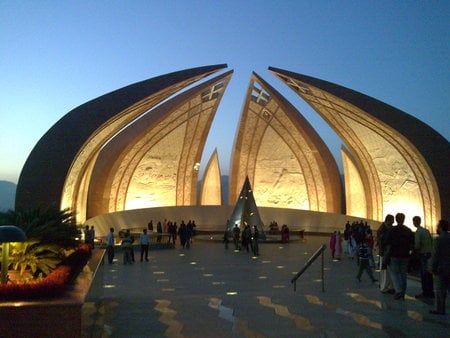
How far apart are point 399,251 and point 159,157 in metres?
15.0

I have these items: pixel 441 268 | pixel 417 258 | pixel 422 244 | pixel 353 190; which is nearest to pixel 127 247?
Result: pixel 417 258

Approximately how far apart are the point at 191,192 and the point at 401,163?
28.3 ft

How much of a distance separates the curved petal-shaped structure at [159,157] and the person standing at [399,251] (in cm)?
1171

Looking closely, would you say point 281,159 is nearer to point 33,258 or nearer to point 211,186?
point 211,186

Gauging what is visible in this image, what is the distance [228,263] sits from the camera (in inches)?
344

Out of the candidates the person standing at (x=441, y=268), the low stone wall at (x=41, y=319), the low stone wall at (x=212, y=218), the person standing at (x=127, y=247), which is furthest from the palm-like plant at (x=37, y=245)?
the low stone wall at (x=212, y=218)

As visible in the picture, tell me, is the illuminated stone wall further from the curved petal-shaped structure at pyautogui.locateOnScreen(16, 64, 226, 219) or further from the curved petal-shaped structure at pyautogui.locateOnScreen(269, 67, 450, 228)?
the curved petal-shaped structure at pyautogui.locateOnScreen(16, 64, 226, 219)

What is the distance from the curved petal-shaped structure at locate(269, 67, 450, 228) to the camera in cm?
1266

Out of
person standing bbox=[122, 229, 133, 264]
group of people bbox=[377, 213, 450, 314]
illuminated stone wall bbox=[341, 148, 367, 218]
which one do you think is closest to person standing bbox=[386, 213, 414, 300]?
group of people bbox=[377, 213, 450, 314]

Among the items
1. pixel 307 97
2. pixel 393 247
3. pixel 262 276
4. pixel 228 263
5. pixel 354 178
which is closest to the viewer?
pixel 393 247

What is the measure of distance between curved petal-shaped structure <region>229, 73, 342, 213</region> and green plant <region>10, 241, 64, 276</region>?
13.5m

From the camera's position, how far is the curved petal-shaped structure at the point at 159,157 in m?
16.4

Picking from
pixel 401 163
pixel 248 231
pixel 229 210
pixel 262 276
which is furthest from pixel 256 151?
pixel 262 276

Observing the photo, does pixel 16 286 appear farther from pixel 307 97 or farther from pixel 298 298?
pixel 307 97
